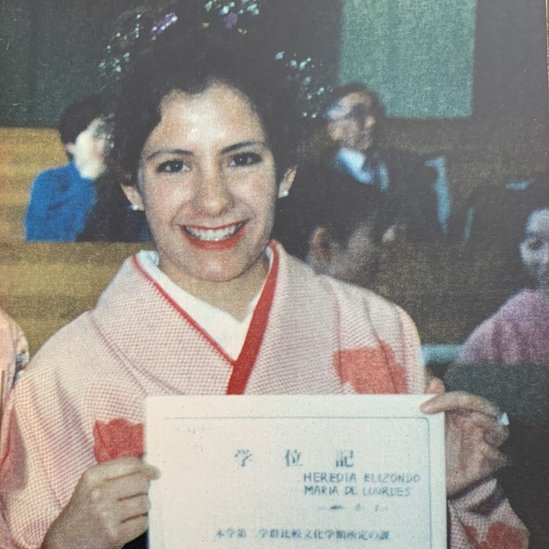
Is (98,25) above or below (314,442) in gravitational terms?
above

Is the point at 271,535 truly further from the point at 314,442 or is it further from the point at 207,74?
the point at 207,74

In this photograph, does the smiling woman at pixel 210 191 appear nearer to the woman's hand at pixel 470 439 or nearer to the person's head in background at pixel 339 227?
the person's head in background at pixel 339 227

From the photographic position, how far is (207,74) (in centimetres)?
103

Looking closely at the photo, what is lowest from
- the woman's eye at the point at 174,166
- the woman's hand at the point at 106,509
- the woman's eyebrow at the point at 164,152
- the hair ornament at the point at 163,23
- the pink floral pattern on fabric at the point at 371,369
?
the woman's hand at the point at 106,509

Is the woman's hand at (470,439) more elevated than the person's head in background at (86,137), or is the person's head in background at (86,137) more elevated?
the person's head in background at (86,137)

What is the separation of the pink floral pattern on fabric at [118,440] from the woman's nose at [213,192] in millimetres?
312

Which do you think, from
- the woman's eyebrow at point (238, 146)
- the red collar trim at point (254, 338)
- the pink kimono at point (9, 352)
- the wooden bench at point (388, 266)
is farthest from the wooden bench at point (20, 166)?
the red collar trim at point (254, 338)

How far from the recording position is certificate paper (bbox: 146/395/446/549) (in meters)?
0.97

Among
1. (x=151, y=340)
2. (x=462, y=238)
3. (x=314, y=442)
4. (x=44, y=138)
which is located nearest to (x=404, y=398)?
(x=314, y=442)

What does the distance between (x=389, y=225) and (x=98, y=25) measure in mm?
520

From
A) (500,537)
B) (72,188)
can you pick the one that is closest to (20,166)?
(72,188)

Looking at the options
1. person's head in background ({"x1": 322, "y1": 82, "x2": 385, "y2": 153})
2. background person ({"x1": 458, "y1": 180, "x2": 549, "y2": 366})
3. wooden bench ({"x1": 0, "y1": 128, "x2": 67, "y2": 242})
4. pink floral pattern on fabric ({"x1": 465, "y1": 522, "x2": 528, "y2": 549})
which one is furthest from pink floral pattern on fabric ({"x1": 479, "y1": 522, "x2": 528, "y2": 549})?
wooden bench ({"x1": 0, "y1": 128, "x2": 67, "y2": 242})

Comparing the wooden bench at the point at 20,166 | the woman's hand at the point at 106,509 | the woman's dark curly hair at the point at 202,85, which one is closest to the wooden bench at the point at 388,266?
the wooden bench at the point at 20,166

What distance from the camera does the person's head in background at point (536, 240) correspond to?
1016 mm
